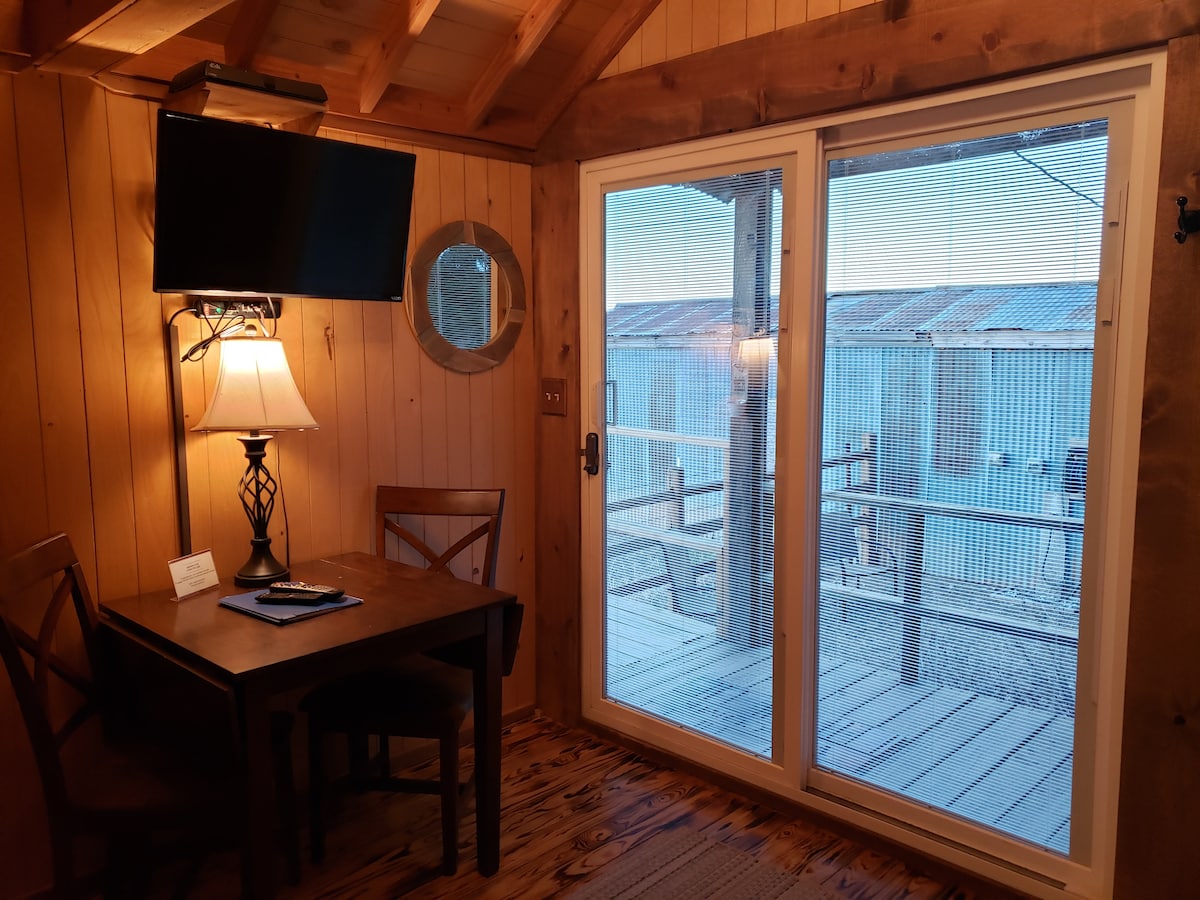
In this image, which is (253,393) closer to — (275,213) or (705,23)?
(275,213)

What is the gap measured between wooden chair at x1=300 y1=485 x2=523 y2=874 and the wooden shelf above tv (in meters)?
1.18

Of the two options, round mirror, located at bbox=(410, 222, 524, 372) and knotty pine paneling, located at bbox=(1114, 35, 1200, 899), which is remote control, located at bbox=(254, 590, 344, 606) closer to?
round mirror, located at bbox=(410, 222, 524, 372)

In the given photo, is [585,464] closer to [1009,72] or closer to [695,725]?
[695,725]

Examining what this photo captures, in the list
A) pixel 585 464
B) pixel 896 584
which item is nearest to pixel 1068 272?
pixel 896 584

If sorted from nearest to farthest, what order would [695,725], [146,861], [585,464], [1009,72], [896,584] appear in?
[1009,72], [146,861], [896,584], [695,725], [585,464]

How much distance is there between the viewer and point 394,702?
2346mm

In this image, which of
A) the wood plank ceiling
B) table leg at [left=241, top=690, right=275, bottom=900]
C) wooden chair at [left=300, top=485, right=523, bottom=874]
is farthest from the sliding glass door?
table leg at [left=241, top=690, right=275, bottom=900]

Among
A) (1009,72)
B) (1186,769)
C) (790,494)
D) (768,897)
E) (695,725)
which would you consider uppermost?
(1009,72)

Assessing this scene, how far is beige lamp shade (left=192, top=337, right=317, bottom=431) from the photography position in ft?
7.36

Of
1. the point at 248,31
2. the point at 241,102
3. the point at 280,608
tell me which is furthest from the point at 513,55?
the point at 280,608

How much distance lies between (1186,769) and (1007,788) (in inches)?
18.2

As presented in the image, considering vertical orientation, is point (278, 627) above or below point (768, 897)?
above

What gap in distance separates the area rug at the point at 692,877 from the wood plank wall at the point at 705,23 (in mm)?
2346

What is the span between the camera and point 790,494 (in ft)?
8.48
